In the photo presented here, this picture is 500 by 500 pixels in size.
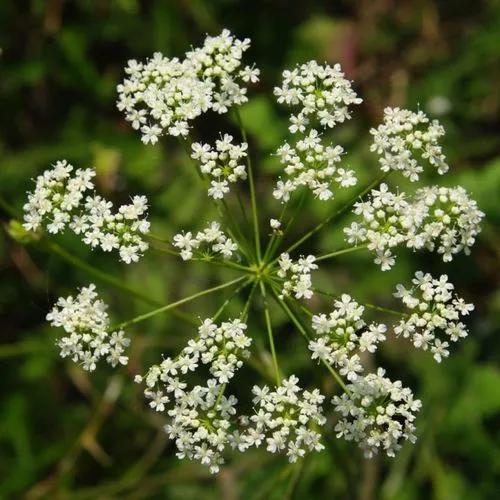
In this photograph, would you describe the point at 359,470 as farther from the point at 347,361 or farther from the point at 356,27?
the point at 356,27

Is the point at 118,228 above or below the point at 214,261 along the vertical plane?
above

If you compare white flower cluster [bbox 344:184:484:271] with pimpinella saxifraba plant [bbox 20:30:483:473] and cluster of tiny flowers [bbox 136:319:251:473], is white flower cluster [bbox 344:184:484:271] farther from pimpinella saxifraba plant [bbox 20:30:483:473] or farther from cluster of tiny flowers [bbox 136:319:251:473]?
cluster of tiny flowers [bbox 136:319:251:473]

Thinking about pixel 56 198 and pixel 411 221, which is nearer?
pixel 411 221

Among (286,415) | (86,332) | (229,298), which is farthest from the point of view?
(86,332)

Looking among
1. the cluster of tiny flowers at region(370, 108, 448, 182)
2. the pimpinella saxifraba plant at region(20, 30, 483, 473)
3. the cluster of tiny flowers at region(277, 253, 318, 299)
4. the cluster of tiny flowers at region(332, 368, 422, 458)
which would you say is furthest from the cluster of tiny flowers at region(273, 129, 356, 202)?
the cluster of tiny flowers at region(332, 368, 422, 458)

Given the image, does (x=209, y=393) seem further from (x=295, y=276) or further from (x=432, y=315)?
(x=432, y=315)

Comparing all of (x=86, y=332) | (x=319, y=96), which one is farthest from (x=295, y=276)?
Answer: (x=86, y=332)

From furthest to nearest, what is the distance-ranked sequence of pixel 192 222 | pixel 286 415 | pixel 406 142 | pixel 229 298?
pixel 192 222, pixel 406 142, pixel 229 298, pixel 286 415
